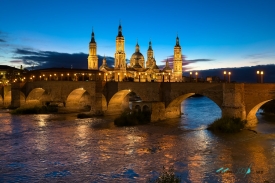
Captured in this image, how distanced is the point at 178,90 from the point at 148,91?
11.8 feet

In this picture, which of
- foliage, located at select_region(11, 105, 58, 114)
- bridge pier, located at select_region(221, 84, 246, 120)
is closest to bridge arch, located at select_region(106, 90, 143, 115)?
foliage, located at select_region(11, 105, 58, 114)

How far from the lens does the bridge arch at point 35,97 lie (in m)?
44.1

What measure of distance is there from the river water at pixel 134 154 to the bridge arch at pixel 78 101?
1538 cm

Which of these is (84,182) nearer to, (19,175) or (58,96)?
(19,175)

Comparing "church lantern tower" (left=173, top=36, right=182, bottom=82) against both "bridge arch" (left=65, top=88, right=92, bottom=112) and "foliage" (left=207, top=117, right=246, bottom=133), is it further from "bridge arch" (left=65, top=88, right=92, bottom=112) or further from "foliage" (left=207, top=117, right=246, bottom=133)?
"foliage" (left=207, top=117, right=246, bottom=133)

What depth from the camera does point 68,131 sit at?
23.8 metres

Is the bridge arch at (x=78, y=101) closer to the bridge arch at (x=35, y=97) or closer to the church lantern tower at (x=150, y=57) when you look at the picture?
the bridge arch at (x=35, y=97)

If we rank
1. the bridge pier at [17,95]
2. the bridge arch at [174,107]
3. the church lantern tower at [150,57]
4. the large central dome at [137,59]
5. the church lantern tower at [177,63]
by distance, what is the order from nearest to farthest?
the bridge arch at [174,107], the bridge pier at [17,95], the church lantern tower at [177,63], the large central dome at [137,59], the church lantern tower at [150,57]

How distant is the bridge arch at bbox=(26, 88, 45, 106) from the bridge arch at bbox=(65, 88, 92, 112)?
6325mm

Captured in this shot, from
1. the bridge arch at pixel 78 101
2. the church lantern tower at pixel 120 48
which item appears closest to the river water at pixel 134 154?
the bridge arch at pixel 78 101

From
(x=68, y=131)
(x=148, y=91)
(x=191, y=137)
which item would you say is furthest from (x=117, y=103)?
(x=191, y=137)

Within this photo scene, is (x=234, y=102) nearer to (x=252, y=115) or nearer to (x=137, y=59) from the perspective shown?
(x=252, y=115)

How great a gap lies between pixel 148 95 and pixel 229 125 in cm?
1006

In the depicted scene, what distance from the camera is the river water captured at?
12.9 meters
